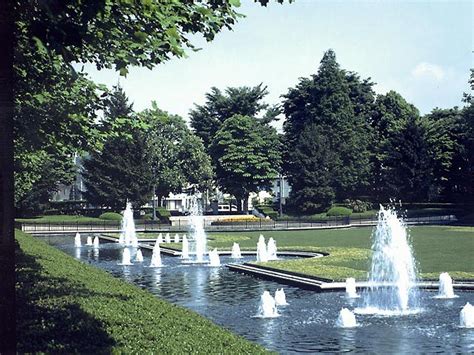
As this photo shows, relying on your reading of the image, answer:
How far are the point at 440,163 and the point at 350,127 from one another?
1405cm

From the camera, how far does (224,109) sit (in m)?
103

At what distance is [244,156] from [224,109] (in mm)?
11620

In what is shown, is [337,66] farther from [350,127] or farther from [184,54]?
[184,54]

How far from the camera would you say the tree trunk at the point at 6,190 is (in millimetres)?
7816

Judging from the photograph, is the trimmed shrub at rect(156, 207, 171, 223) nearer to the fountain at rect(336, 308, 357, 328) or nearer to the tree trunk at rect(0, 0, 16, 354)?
the fountain at rect(336, 308, 357, 328)

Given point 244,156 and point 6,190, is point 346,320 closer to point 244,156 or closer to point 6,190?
point 6,190

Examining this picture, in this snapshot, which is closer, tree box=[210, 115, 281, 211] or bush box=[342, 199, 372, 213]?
bush box=[342, 199, 372, 213]

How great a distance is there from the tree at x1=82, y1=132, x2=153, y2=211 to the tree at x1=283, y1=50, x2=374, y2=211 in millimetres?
19331

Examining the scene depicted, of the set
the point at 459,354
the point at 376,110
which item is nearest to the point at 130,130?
the point at 459,354

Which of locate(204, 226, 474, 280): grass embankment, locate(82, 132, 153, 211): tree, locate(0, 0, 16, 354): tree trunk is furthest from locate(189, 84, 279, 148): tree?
locate(0, 0, 16, 354): tree trunk

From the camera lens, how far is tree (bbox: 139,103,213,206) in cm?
9306

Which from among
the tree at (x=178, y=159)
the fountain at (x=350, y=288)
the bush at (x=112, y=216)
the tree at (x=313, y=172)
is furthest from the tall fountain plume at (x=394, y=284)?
the tree at (x=178, y=159)

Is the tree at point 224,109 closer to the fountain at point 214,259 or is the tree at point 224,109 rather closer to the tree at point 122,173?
the tree at point 122,173

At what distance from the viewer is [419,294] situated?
2352cm
